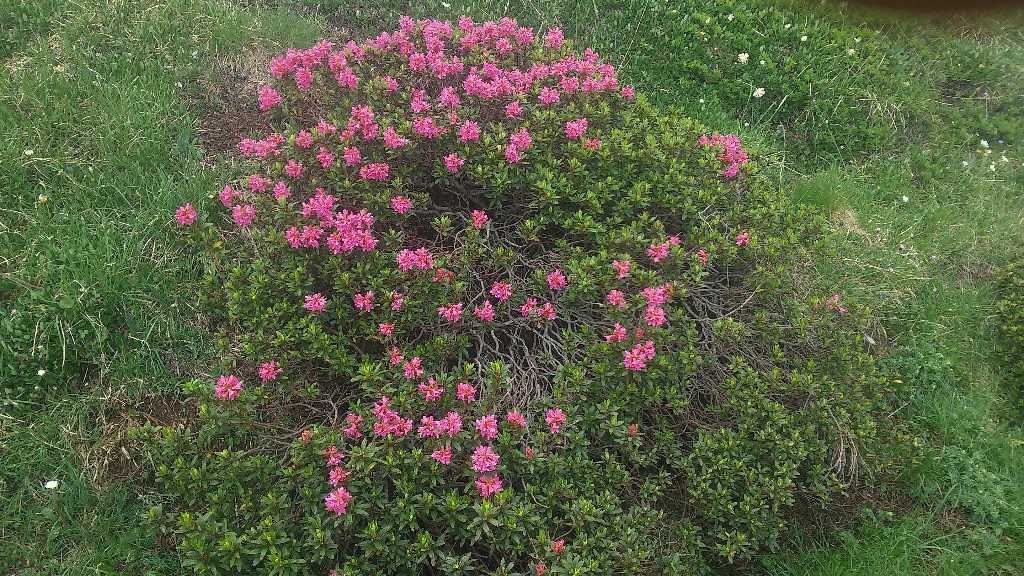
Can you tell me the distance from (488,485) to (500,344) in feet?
2.68

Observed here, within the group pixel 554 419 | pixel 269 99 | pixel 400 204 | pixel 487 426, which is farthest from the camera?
pixel 269 99

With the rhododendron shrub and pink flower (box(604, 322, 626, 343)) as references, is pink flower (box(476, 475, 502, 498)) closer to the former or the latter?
the rhododendron shrub

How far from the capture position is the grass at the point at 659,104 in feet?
9.34

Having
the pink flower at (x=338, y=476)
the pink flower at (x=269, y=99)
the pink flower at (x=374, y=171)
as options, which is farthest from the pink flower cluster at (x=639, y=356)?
the pink flower at (x=269, y=99)

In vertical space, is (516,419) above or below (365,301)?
below

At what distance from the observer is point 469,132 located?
2932 mm

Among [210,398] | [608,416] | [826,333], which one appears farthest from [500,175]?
[826,333]

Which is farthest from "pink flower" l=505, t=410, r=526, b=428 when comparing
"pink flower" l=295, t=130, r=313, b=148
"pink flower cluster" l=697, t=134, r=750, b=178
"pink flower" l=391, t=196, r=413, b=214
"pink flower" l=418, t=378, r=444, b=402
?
"pink flower cluster" l=697, t=134, r=750, b=178

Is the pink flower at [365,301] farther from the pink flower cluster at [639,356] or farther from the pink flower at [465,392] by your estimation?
the pink flower cluster at [639,356]

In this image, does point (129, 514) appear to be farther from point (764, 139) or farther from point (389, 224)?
point (764, 139)


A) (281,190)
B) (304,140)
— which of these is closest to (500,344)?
(281,190)

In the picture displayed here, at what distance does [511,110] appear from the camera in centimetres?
310

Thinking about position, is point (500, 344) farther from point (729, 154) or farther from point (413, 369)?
point (729, 154)

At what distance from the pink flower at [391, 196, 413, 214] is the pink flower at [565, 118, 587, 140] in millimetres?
832
